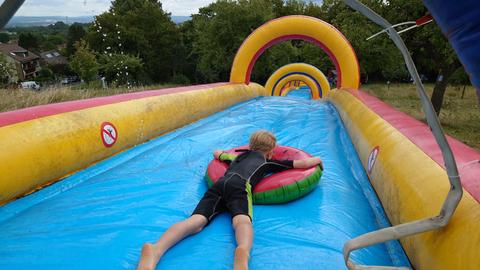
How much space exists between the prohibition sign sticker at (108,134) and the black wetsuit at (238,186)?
1281 millimetres

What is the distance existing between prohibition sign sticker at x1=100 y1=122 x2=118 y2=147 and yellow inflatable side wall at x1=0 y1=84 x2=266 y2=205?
0.03m

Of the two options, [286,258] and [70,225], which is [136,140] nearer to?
[70,225]

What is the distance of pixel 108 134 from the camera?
115 inches

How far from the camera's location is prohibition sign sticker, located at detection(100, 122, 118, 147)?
2.88 m

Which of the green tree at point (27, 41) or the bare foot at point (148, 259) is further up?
the green tree at point (27, 41)

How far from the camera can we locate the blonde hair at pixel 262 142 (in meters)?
2.25

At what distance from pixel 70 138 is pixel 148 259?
1518 millimetres

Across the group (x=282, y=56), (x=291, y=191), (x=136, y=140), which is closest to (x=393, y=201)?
(x=291, y=191)

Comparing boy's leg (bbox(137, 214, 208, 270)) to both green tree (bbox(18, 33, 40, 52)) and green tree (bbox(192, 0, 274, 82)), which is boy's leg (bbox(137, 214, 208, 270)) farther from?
green tree (bbox(18, 33, 40, 52))

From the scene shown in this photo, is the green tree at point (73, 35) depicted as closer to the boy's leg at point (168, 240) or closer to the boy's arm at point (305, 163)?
the boy's arm at point (305, 163)

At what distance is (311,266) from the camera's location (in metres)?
1.46

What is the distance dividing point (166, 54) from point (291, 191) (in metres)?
25.6

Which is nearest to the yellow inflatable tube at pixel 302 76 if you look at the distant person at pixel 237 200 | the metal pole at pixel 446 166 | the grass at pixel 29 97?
the grass at pixel 29 97

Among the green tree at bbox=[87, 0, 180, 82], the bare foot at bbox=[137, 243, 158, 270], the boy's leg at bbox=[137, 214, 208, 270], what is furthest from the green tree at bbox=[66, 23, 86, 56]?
the bare foot at bbox=[137, 243, 158, 270]
